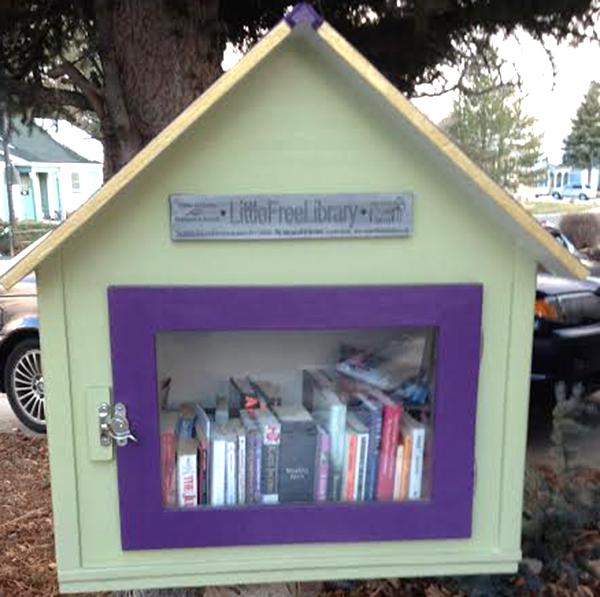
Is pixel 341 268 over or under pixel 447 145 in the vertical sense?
under

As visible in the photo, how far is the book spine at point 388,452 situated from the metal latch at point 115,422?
2.00 ft

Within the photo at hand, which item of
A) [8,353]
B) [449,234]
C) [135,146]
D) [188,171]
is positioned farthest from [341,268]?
[8,353]

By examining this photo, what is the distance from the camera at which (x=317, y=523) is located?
5.40ft

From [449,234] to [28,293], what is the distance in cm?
421

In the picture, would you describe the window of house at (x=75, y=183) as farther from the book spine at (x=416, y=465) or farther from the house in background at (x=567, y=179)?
the house in background at (x=567, y=179)

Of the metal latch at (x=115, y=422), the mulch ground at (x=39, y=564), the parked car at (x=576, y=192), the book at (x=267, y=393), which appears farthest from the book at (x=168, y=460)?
the parked car at (x=576, y=192)

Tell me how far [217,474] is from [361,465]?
1.16 ft

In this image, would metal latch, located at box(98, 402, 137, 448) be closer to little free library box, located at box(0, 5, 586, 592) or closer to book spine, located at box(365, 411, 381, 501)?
little free library box, located at box(0, 5, 586, 592)

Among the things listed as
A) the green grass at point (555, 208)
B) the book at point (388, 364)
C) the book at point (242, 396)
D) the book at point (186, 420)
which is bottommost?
the green grass at point (555, 208)

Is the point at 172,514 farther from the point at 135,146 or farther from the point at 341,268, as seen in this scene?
the point at 135,146

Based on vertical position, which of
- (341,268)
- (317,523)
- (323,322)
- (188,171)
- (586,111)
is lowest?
(317,523)

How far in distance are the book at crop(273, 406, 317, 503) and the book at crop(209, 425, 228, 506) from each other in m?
0.14

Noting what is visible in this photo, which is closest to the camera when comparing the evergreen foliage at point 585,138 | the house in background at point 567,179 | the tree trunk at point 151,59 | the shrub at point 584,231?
the tree trunk at point 151,59

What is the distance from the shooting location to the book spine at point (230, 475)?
172 centimetres
